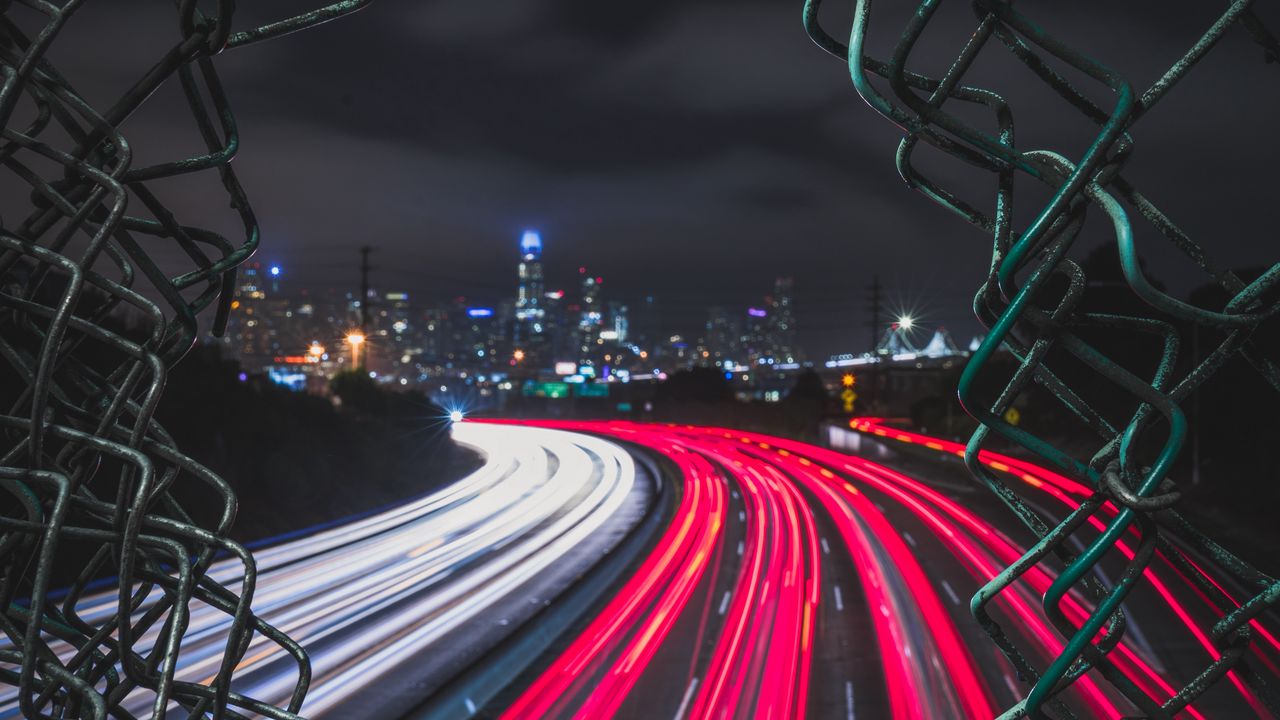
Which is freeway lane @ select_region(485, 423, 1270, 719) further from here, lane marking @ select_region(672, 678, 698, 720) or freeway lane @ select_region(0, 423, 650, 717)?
freeway lane @ select_region(0, 423, 650, 717)

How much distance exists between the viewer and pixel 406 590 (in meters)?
19.1

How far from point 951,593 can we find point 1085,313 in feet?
63.3

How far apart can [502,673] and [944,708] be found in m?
6.78

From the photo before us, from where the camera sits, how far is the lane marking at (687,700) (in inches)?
491

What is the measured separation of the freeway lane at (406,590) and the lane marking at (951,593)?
27.6 ft

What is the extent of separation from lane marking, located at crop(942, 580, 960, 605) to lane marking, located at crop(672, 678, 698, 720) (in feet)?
23.3

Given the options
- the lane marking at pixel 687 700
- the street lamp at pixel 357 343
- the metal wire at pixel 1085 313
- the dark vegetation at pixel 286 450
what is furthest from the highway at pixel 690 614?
the street lamp at pixel 357 343

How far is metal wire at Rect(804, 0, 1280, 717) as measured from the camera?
1.27 meters

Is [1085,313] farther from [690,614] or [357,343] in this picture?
[357,343]

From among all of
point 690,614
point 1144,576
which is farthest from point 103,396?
point 1144,576

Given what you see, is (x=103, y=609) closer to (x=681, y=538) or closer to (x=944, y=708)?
(x=944, y=708)

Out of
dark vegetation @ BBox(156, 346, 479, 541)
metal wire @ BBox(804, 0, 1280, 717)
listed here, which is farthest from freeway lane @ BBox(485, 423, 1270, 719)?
dark vegetation @ BBox(156, 346, 479, 541)

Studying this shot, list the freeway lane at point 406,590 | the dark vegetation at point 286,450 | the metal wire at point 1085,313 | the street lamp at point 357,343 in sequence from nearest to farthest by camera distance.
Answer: the metal wire at point 1085,313
the freeway lane at point 406,590
the dark vegetation at point 286,450
the street lamp at point 357,343

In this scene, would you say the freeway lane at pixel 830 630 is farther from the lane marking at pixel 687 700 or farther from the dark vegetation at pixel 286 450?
the dark vegetation at pixel 286 450
